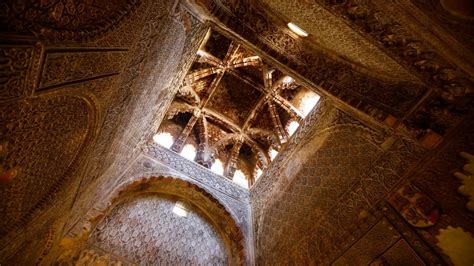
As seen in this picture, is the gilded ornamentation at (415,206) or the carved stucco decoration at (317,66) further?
the carved stucco decoration at (317,66)

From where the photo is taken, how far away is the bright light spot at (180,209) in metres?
6.07

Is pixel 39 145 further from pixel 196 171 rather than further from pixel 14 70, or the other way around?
pixel 196 171

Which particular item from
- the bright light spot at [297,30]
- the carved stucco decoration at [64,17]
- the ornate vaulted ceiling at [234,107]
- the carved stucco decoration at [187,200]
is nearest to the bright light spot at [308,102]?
the ornate vaulted ceiling at [234,107]

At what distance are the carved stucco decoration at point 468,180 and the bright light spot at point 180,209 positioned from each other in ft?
16.5

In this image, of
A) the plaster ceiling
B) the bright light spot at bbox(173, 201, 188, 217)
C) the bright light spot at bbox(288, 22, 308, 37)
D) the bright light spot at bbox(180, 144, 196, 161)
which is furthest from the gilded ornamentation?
the bright light spot at bbox(180, 144, 196, 161)

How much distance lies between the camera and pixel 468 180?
3096 millimetres

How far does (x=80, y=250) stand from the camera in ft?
14.1

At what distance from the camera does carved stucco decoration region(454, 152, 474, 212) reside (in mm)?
3051

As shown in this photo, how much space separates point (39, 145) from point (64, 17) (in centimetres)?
116

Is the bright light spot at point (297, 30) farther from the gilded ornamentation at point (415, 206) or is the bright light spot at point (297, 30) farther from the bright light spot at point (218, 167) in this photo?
the bright light spot at point (218, 167)

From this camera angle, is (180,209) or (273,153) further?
(273,153)

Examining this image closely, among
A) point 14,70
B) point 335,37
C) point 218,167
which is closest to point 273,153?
point 218,167

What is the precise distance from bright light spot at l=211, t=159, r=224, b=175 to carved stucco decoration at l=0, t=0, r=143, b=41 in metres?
5.63

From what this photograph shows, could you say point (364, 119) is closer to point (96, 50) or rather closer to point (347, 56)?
point (347, 56)
